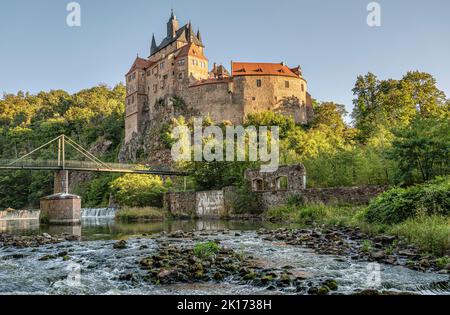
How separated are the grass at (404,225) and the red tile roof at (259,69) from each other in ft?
147

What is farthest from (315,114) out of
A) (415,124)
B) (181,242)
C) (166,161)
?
(181,242)

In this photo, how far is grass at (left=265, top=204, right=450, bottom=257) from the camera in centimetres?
1182

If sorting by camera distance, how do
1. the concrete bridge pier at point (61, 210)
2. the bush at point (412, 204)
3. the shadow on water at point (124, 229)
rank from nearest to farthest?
the bush at point (412, 204) < the shadow on water at point (124, 229) < the concrete bridge pier at point (61, 210)

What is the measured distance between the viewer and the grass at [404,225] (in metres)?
11.8

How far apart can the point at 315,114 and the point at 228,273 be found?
6344 cm

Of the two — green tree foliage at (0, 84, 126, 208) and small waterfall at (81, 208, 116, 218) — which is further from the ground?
green tree foliage at (0, 84, 126, 208)

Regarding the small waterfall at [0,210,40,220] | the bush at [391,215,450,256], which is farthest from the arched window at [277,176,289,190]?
the small waterfall at [0,210,40,220]

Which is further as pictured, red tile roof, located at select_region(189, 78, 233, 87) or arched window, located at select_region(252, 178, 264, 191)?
red tile roof, located at select_region(189, 78, 233, 87)

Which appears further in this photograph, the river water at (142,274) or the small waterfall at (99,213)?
the small waterfall at (99,213)

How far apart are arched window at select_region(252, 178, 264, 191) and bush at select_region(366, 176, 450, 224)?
16.2 m

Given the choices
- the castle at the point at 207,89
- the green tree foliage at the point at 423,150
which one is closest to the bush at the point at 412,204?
the green tree foliage at the point at 423,150

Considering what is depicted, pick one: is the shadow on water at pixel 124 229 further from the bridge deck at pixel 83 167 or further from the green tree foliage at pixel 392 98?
the green tree foliage at pixel 392 98

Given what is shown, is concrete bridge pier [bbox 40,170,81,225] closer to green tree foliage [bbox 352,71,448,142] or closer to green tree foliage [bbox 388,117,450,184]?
green tree foliage [bbox 388,117,450,184]
